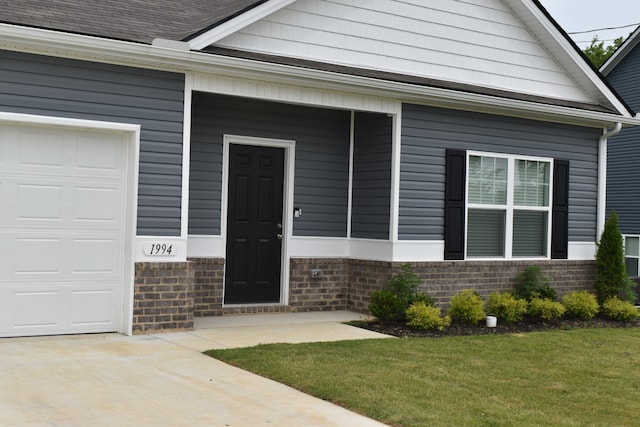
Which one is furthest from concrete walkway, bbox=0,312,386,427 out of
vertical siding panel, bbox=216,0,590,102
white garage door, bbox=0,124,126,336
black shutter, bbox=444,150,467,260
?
vertical siding panel, bbox=216,0,590,102

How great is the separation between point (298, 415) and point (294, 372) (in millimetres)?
1320

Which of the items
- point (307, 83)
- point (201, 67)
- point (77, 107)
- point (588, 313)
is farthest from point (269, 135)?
point (588, 313)

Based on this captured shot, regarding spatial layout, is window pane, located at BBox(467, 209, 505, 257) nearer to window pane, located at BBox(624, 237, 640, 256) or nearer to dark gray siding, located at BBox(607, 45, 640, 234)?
dark gray siding, located at BBox(607, 45, 640, 234)

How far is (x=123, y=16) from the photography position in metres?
9.73

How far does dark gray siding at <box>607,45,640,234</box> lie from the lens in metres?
19.0

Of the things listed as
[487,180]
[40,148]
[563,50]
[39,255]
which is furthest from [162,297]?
[563,50]

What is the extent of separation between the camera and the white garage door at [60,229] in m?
8.56

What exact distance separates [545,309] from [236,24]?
5.89 m

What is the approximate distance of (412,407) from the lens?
6.19 m

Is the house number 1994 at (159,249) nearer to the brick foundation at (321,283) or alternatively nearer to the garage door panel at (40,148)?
the brick foundation at (321,283)

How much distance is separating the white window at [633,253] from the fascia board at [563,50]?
6709 millimetres

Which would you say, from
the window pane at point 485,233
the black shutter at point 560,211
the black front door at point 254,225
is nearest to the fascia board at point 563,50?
the black shutter at point 560,211

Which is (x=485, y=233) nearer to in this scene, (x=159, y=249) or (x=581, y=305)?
(x=581, y=305)

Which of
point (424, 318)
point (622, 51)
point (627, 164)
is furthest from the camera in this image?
point (622, 51)
